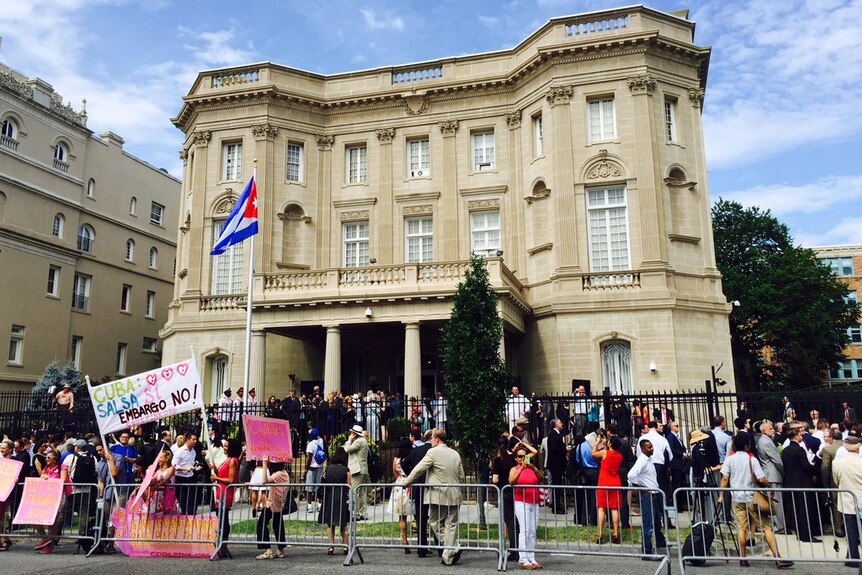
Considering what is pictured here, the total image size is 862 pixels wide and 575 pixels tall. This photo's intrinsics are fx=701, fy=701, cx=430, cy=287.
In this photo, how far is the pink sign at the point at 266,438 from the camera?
11.6 metres

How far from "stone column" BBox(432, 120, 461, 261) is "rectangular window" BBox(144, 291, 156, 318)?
88.8 ft

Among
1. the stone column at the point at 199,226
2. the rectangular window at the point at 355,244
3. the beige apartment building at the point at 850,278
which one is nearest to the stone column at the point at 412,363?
the rectangular window at the point at 355,244

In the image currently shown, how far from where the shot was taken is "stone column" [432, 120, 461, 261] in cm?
3078

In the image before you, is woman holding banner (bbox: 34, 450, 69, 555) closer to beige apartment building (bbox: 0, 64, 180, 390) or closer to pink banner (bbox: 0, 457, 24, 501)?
pink banner (bbox: 0, 457, 24, 501)

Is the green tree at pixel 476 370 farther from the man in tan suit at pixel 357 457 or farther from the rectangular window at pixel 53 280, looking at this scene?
the rectangular window at pixel 53 280

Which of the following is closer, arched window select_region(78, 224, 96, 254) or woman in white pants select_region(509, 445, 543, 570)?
woman in white pants select_region(509, 445, 543, 570)

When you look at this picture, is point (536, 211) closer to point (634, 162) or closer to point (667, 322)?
point (634, 162)

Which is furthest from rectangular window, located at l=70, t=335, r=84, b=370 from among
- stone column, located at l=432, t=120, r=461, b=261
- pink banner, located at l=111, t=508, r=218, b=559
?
pink banner, located at l=111, t=508, r=218, b=559

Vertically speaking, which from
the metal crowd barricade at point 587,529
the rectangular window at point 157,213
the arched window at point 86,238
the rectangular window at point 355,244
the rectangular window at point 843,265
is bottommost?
the metal crowd barricade at point 587,529

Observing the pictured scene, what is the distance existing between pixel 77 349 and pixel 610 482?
3953 cm

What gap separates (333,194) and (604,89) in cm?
1289

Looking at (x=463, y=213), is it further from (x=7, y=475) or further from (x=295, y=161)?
(x=7, y=475)

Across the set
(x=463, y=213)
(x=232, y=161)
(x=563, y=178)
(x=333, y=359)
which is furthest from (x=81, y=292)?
(x=563, y=178)

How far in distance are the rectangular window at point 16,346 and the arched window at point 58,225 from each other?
6.24 m
